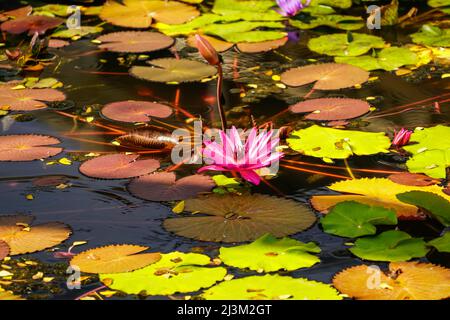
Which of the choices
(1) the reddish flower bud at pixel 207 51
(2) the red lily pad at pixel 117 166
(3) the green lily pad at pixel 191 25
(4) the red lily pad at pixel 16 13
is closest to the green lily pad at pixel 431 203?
(1) the reddish flower bud at pixel 207 51

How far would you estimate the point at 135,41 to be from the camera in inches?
160

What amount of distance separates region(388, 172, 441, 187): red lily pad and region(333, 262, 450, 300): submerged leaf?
486 millimetres

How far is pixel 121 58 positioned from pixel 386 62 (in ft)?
3.60

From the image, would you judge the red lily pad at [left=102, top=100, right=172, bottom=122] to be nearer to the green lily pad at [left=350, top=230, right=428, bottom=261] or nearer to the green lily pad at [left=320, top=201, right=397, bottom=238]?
the green lily pad at [left=320, top=201, right=397, bottom=238]

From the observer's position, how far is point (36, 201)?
2.74m

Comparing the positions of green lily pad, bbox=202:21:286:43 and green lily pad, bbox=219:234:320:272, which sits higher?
green lily pad, bbox=202:21:286:43

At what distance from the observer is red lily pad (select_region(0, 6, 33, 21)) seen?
443cm

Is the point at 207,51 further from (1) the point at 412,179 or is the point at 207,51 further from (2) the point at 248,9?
(2) the point at 248,9

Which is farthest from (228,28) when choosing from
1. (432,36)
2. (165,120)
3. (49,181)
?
(49,181)

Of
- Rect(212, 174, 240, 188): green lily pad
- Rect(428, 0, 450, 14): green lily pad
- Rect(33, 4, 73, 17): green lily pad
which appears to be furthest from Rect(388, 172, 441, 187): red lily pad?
Rect(33, 4, 73, 17): green lily pad

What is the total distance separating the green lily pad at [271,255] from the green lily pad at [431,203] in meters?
0.30

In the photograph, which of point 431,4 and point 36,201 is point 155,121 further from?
point 431,4

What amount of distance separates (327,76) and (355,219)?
1.19 meters
